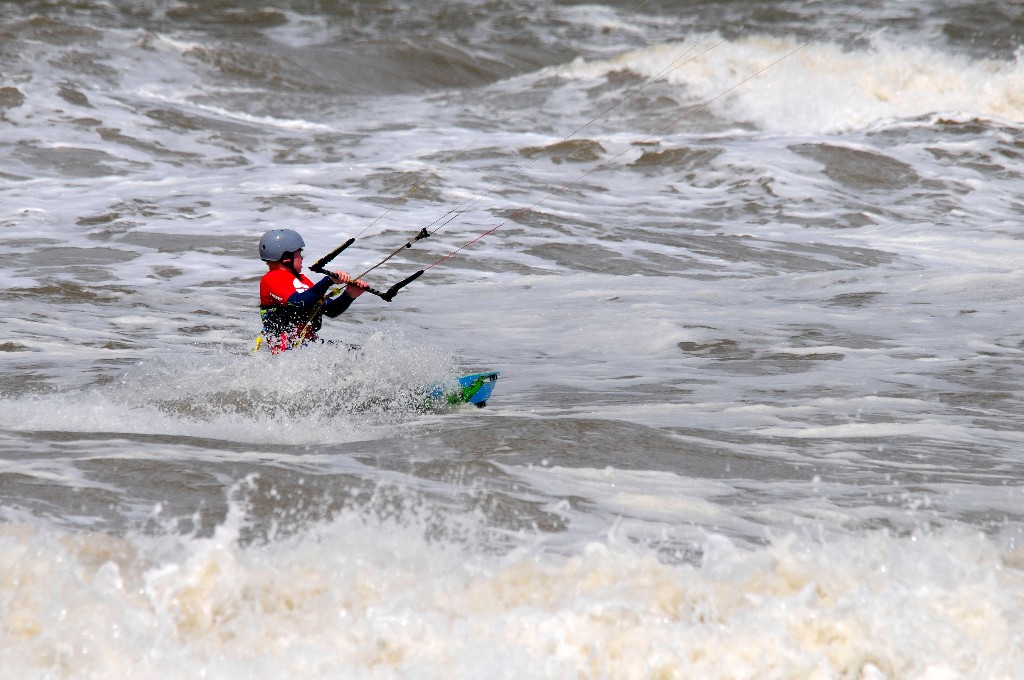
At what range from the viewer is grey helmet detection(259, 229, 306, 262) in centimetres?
850

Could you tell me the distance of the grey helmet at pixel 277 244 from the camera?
8500 millimetres

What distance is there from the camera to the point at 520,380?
8.88m

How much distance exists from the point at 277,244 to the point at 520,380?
205cm

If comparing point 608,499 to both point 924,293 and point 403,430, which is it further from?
point 924,293

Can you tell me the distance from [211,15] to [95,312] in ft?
71.3

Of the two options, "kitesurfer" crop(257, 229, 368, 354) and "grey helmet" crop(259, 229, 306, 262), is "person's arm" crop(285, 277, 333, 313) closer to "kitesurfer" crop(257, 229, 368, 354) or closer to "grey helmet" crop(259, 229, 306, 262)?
"kitesurfer" crop(257, 229, 368, 354)

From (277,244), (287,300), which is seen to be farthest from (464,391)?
(277,244)

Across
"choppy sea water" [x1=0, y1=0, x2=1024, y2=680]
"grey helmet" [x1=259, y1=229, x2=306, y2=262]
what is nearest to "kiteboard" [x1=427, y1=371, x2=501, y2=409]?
"choppy sea water" [x1=0, y1=0, x2=1024, y2=680]

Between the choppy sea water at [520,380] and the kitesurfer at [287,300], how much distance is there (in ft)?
1.15

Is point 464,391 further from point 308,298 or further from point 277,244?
point 277,244

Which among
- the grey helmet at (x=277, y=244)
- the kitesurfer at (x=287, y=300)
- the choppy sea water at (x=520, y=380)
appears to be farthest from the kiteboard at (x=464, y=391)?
the grey helmet at (x=277, y=244)

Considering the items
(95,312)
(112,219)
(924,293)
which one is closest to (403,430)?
(95,312)

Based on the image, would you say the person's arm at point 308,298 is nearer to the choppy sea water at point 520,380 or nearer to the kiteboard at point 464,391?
the choppy sea water at point 520,380

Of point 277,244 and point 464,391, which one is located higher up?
point 277,244
